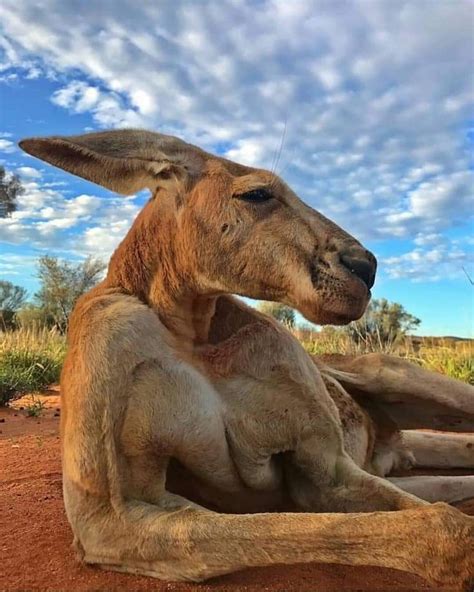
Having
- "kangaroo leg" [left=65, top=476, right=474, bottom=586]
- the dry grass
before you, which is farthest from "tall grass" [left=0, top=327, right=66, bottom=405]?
"kangaroo leg" [left=65, top=476, right=474, bottom=586]

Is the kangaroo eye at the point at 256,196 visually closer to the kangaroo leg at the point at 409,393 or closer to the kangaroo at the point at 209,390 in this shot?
the kangaroo at the point at 209,390

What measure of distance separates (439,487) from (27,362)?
11.9 metres

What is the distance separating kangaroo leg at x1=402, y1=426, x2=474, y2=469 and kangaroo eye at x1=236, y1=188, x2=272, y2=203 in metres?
3.00

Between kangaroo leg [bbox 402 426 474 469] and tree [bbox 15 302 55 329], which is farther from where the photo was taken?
A: tree [bbox 15 302 55 329]

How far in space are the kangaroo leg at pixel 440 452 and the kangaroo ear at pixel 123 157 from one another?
10.7 ft

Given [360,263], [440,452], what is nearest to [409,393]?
[440,452]

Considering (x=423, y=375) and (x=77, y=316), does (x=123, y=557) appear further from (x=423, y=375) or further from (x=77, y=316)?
(x=423, y=375)

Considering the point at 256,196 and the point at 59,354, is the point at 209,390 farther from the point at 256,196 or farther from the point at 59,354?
the point at 59,354

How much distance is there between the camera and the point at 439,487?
4.64 metres

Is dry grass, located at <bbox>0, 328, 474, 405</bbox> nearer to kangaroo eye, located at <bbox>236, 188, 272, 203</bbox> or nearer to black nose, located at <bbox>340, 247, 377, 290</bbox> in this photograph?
kangaroo eye, located at <bbox>236, 188, 272, 203</bbox>

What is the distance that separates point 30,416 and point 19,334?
7601 millimetres

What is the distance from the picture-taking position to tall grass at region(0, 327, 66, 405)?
41.8 ft

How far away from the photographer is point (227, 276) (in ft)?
11.7

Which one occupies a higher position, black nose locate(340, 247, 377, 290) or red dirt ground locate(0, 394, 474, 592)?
black nose locate(340, 247, 377, 290)
